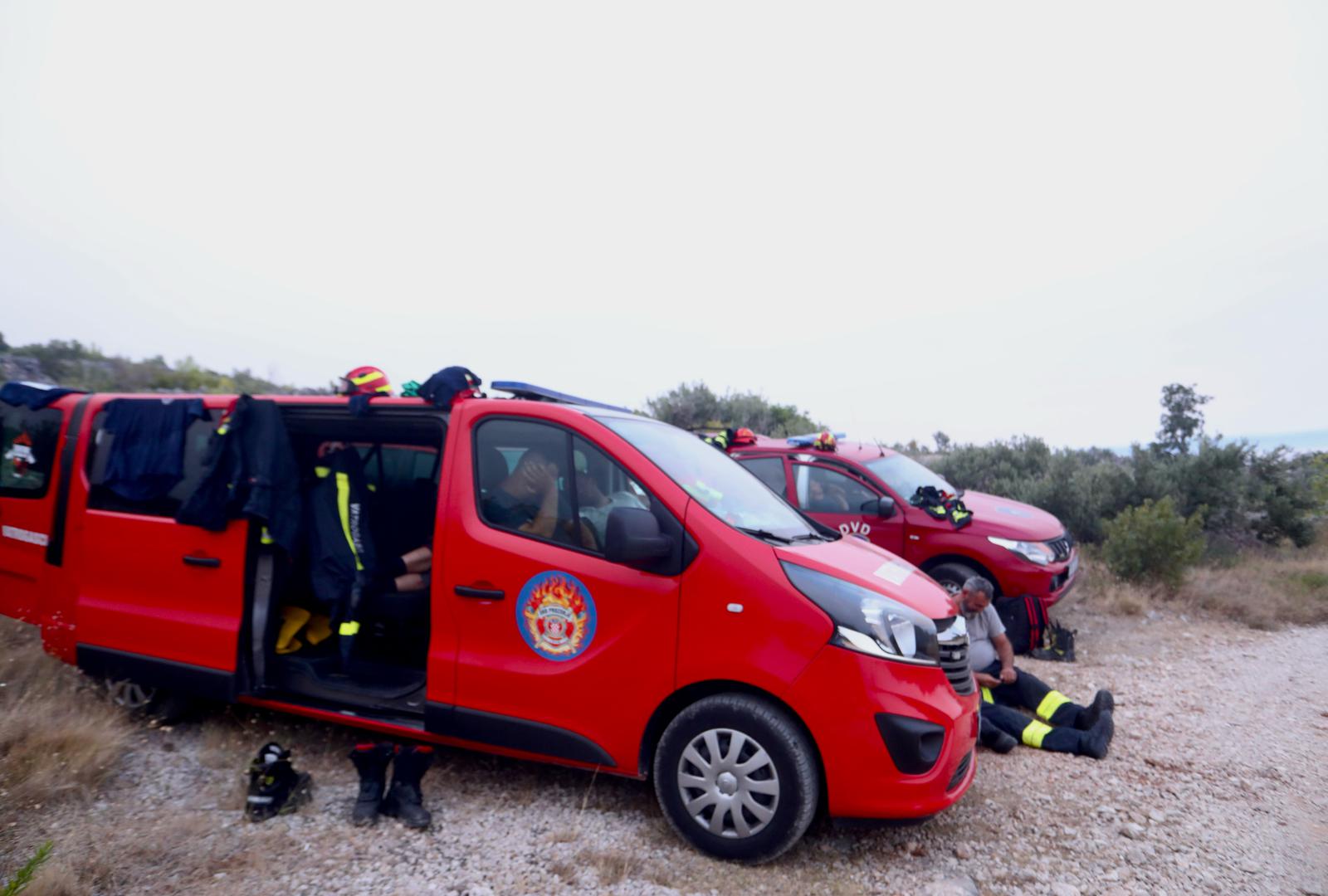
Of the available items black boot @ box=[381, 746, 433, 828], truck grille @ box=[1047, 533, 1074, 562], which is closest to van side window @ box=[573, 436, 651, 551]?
black boot @ box=[381, 746, 433, 828]

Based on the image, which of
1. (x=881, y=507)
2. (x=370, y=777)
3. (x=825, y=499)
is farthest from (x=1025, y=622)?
(x=370, y=777)

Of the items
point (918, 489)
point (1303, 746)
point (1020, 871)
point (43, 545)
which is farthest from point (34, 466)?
point (1303, 746)

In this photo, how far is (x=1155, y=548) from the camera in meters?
9.30

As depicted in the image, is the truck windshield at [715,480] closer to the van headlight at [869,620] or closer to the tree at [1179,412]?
the van headlight at [869,620]

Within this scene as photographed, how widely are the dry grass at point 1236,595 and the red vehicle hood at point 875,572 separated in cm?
567

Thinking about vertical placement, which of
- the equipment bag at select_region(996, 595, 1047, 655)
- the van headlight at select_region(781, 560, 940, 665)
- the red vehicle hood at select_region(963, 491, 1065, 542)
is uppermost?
the red vehicle hood at select_region(963, 491, 1065, 542)

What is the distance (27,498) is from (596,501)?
3.62 meters

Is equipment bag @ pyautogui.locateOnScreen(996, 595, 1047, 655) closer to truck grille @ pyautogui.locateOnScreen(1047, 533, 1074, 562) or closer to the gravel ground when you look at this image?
truck grille @ pyautogui.locateOnScreen(1047, 533, 1074, 562)

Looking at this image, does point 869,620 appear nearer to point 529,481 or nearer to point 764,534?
point 764,534

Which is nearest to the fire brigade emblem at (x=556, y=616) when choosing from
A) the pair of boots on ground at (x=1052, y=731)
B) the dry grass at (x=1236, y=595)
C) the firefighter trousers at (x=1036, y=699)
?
the pair of boots on ground at (x=1052, y=731)

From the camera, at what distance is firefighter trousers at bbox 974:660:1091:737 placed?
17.3 feet

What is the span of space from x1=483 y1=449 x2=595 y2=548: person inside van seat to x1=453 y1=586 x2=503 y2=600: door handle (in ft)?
1.01

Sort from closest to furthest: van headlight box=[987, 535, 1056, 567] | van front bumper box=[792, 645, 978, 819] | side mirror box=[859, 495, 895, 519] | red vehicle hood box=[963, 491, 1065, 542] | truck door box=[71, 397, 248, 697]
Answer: van front bumper box=[792, 645, 978, 819] → truck door box=[71, 397, 248, 697] → van headlight box=[987, 535, 1056, 567] → red vehicle hood box=[963, 491, 1065, 542] → side mirror box=[859, 495, 895, 519]

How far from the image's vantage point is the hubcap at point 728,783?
3.46 metres
